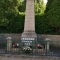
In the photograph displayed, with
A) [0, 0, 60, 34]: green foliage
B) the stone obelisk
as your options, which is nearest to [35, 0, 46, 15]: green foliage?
[0, 0, 60, 34]: green foliage

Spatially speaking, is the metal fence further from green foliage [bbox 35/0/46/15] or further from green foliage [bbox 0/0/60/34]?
green foliage [bbox 35/0/46/15]

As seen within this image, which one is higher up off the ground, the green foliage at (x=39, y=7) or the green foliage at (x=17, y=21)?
the green foliage at (x=39, y=7)

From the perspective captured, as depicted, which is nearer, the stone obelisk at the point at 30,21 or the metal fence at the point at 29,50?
the metal fence at the point at 29,50

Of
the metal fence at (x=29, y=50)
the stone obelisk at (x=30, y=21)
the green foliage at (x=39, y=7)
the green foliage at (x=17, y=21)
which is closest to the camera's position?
the metal fence at (x=29, y=50)

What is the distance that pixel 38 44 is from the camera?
1988cm

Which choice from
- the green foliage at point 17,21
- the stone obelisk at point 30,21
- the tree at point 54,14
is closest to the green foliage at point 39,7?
the green foliage at point 17,21

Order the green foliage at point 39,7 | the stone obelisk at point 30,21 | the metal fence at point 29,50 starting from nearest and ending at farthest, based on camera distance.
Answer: the metal fence at point 29,50 → the stone obelisk at point 30,21 → the green foliage at point 39,7

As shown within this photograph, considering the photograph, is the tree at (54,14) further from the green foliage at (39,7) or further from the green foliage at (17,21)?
the green foliage at (39,7)

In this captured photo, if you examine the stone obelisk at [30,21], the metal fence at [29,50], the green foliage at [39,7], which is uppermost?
the green foliage at [39,7]

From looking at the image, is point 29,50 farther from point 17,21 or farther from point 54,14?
point 17,21

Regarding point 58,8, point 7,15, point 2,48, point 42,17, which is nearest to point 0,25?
point 7,15

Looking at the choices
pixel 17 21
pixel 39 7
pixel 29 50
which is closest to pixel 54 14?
pixel 17 21

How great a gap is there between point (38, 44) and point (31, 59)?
8.83ft

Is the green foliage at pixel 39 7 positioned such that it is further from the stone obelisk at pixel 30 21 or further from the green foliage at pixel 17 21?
the stone obelisk at pixel 30 21
